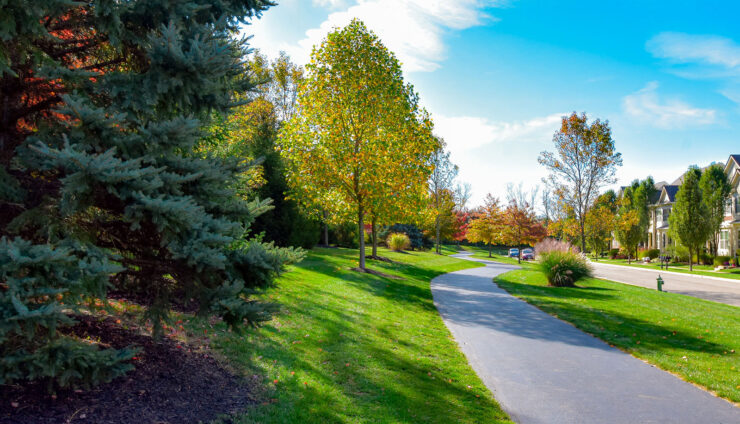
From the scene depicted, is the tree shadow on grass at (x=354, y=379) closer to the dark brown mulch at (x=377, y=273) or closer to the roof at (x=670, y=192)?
the dark brown mulch at (x=377, y=273)

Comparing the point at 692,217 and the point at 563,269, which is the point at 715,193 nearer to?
the point at 692,217

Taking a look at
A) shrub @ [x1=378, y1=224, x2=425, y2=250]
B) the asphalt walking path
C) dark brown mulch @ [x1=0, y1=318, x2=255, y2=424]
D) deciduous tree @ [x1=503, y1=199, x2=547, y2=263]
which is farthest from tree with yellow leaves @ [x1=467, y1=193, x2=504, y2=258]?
dark brown mulch @ [x1=0, y1=318, x2=255, y2=424]

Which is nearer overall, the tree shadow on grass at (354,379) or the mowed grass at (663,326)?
the tree shadow on grass at (354,379)

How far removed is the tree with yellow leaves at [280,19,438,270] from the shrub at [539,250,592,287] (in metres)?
6.48

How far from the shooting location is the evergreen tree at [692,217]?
31.1 metres

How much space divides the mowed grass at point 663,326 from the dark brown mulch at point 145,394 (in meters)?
6.08

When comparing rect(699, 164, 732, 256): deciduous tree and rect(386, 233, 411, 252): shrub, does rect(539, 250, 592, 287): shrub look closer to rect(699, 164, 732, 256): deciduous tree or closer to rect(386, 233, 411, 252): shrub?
rect(386, 233, 411, 252): shrub

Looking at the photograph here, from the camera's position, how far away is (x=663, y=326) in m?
9.87

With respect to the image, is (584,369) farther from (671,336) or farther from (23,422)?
(23,422)

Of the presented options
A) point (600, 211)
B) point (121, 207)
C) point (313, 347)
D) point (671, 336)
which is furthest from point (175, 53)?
point (600, 211)

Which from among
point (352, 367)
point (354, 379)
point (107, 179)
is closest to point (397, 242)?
point (352, 367)

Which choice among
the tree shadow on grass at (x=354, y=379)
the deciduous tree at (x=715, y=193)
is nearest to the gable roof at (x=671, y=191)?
the deciduous tree at (x=715, y=193)

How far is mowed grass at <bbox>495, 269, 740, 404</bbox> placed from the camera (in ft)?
21.8

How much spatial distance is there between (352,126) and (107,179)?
1560cm
